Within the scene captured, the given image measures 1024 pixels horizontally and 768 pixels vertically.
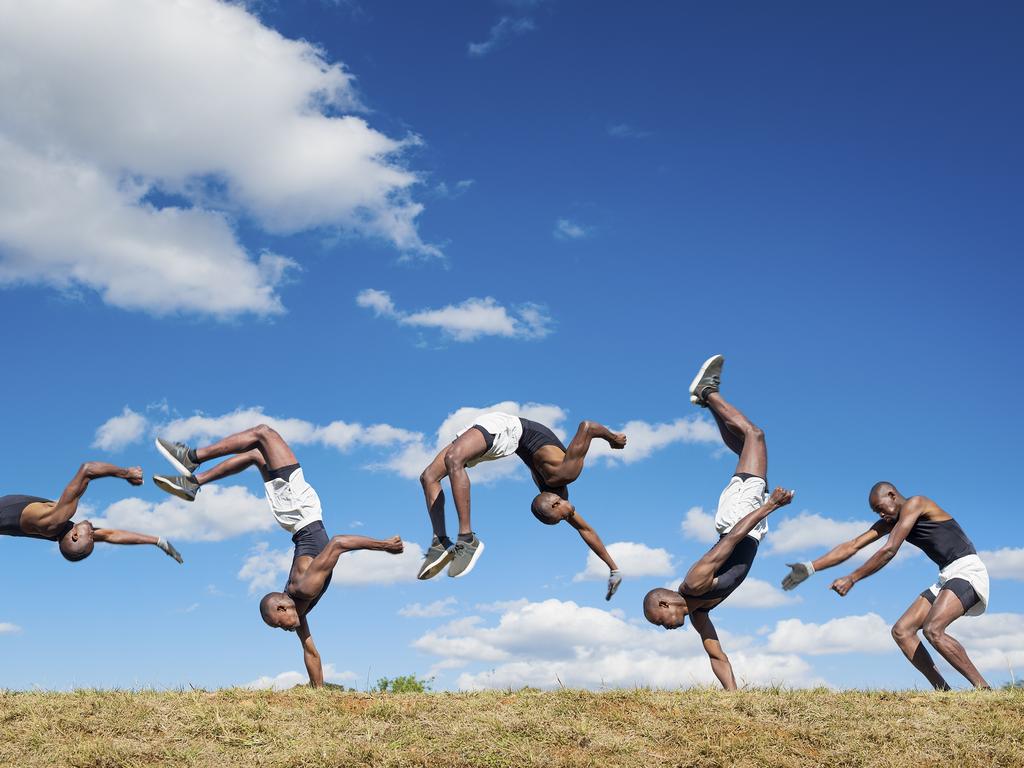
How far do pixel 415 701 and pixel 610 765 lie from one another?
290cm

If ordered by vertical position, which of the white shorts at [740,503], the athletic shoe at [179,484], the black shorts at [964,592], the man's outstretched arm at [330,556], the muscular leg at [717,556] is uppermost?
the athletic shoe at [179,484]

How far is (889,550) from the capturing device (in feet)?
44.9

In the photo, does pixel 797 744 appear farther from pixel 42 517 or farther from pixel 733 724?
pixel 42 517

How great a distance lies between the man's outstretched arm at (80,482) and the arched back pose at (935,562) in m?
10.2

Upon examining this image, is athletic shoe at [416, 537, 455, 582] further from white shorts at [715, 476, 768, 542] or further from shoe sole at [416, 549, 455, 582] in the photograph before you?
white shorts at [715, 476, 768, 542]

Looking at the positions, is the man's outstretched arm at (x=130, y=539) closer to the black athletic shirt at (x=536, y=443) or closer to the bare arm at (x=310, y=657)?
the bare arm at (x=310, y=657)

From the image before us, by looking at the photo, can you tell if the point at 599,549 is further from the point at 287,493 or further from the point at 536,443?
the point at 287,493

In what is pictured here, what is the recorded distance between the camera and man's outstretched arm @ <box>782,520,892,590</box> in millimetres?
13484

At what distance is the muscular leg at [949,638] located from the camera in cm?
1316

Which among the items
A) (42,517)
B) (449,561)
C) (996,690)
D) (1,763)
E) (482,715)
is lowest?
(996,690)

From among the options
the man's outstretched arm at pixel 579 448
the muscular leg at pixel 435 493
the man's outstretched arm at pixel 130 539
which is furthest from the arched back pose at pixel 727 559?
the man's outstretched arm at pixel 130 539


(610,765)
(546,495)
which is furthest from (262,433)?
(610,765)

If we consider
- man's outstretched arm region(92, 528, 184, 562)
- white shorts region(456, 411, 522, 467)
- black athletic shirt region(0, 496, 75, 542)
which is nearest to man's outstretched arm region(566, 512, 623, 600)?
white shorts region(456, 411, 522, 467)

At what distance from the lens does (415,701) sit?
1145 centimetres
